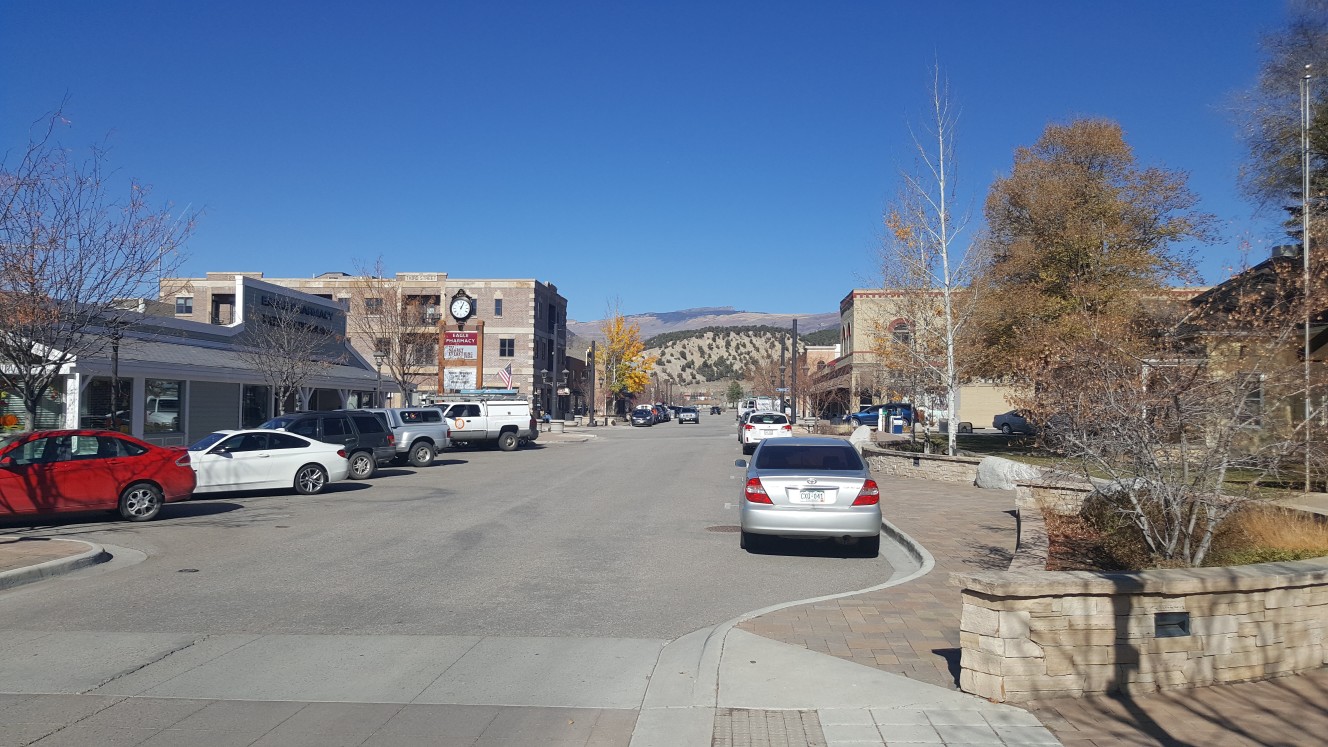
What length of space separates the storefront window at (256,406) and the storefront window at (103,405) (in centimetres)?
684

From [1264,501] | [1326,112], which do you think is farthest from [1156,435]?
[1326,112]

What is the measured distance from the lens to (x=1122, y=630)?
604 centimetres

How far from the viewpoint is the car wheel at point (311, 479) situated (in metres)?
19.7

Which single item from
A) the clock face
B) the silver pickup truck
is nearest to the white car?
the silver pickup truck

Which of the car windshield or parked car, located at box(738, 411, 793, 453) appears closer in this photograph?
the car windshield

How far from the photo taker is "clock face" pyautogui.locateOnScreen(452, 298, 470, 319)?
5688 cm

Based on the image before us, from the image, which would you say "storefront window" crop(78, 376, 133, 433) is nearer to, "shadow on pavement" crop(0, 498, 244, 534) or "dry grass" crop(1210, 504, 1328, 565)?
"shadow on pavement" crop(0, 498, 244, 534)

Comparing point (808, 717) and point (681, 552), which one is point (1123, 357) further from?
point (808, 717)

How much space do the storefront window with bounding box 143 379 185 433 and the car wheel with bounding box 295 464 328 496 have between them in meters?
11.3

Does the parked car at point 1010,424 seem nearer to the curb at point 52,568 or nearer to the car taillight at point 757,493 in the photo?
the car taillight at point 757,493

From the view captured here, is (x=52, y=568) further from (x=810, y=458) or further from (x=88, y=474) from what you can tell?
(x=810, y=458)

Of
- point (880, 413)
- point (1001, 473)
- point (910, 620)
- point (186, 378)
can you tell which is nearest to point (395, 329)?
point (186, 378)

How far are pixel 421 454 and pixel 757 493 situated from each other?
18760 millimetres

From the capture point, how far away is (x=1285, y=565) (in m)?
6.60
